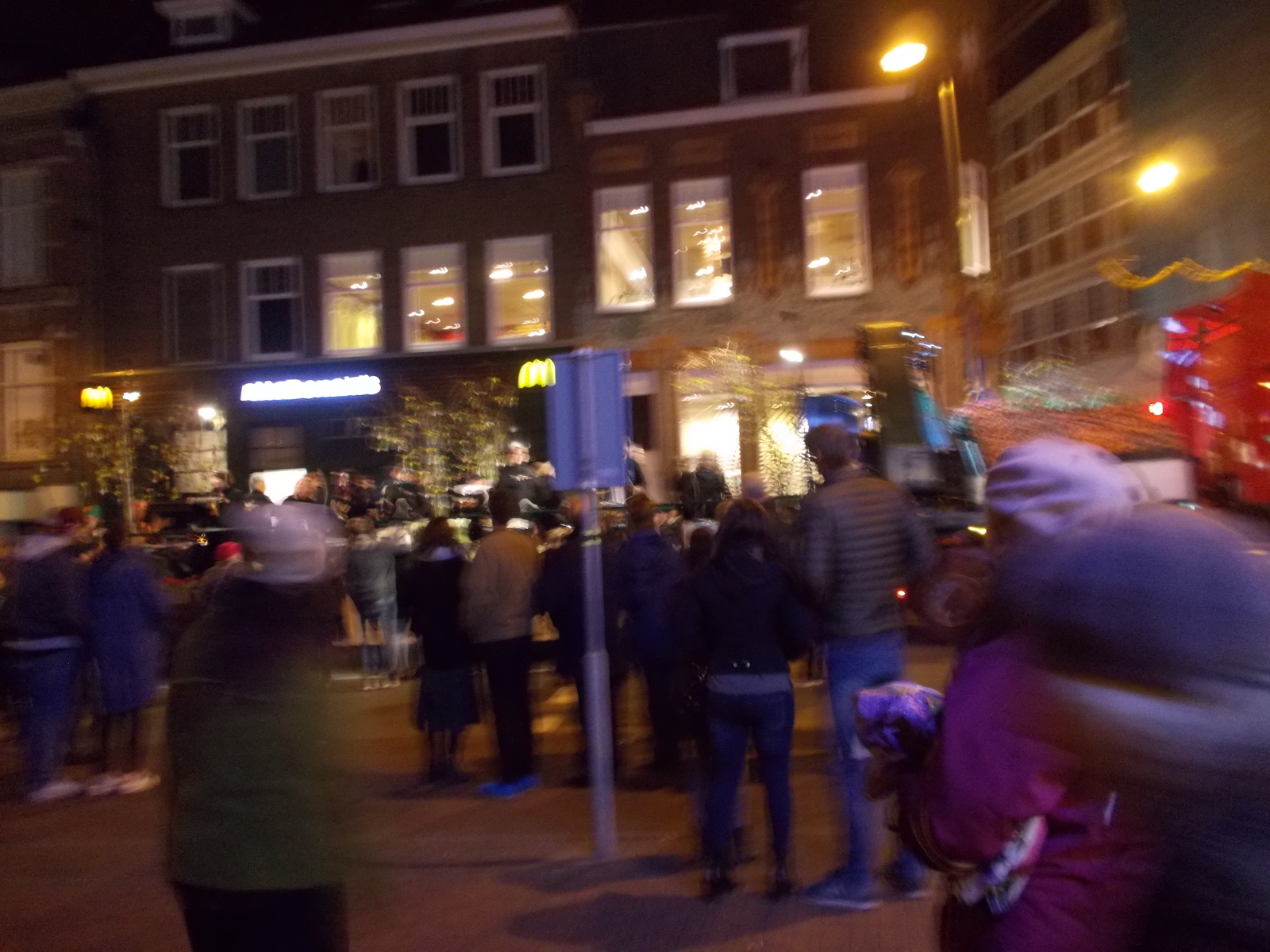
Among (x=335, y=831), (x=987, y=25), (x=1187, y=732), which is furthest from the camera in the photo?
(x=987, y=25)

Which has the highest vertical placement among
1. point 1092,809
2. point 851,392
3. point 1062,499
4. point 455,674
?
point 851,392

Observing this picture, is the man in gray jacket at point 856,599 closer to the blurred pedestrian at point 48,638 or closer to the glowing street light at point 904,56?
the blurred pedestrian at point 48,638

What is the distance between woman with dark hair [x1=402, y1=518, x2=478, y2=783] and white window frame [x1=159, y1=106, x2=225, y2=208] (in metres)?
20.2

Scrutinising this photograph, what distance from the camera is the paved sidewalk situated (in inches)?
203

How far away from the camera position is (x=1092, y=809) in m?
2.10

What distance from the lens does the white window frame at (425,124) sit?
2447 centimetres

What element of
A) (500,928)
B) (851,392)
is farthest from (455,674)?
(851,392)

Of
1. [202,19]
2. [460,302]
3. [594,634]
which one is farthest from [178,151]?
[594,634]

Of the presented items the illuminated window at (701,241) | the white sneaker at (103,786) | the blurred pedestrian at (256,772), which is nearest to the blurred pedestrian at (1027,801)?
the blurred pedestrian at (256,772)

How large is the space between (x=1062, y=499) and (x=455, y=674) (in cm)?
634

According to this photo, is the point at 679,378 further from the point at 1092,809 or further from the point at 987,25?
the point at 1092,809

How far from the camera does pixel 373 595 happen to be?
1212cm

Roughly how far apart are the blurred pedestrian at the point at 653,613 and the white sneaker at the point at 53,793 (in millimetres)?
4097

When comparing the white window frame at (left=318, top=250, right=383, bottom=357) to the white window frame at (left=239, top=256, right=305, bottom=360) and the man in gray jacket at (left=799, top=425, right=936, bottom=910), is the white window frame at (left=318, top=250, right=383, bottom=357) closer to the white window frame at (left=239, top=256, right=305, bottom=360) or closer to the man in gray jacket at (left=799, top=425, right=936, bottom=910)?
the white window frame at (left=239, top=256, right=305, bottom=360)
